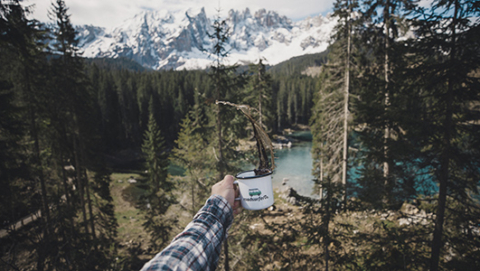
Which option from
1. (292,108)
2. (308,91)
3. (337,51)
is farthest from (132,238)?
(308,91)

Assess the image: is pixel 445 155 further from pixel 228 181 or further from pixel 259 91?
pixel 259 91

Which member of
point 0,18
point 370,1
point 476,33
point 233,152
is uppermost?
point 370,1

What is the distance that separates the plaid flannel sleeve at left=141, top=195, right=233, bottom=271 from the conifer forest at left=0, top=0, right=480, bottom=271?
318 centimetres

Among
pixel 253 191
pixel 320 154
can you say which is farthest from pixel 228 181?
pixel 320 154

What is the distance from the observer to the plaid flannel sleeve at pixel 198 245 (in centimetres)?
114

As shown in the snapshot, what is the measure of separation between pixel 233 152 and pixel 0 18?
27.8ft

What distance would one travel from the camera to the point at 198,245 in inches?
50.8

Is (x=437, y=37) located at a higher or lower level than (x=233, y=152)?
higher

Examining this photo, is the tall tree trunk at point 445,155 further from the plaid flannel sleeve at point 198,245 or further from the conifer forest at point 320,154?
the plaid flannel sleeve at point 198,245

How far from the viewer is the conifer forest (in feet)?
18.1

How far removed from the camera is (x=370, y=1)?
9.78m

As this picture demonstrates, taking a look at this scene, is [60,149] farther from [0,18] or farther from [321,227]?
[321,227]

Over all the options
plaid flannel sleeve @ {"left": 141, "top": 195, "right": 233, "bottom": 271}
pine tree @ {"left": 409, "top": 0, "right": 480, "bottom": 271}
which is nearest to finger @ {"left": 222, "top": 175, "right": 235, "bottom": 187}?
plaid flannel sleeve @ {"left": 141, "top": 195, "right": 233, "bottom": 271}

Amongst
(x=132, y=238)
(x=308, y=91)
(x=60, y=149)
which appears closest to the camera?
(x=60, y=149)
